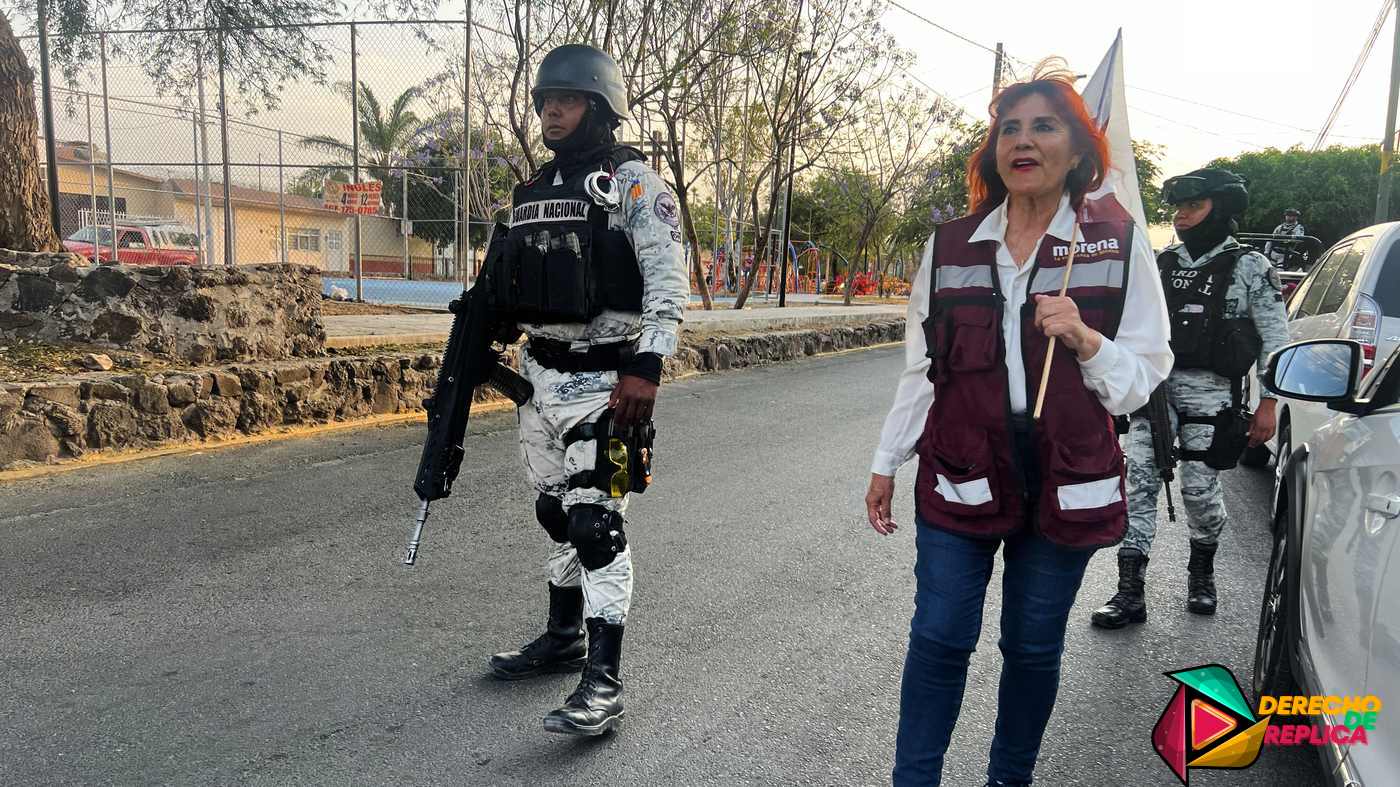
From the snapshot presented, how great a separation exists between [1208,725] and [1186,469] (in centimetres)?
209

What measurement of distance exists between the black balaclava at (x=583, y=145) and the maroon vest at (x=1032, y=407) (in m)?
1.31

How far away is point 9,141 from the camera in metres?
7.85

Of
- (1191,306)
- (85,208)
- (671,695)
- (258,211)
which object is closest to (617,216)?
(671,695)

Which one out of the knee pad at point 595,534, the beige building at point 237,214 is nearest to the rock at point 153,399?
the knee pad at point 595,534

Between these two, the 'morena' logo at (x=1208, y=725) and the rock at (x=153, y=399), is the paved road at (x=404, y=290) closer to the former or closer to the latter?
the rock at (x=153, y=399)

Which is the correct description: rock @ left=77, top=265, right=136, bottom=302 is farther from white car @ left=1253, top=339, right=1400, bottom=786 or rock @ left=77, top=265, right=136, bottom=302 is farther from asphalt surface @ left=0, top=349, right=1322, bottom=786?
white car @ left=1253, top=339, right=1400, bottom=786

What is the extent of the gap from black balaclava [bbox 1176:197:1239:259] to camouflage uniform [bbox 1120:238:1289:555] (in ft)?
0.10

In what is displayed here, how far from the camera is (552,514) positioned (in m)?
3.03

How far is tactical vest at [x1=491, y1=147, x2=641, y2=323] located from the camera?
2.84m

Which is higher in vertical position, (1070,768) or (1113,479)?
(1113,479)

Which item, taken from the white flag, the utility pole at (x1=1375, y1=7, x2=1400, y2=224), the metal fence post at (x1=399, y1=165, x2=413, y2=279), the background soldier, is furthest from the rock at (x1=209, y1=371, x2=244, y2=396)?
the utility pole at (x1=1375, y1=7, x2=1400, y2=224)

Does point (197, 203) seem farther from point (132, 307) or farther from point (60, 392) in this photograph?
point (60, 392)

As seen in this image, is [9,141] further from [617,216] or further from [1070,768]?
[1070,768]

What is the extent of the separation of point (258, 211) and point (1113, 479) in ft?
45.8
